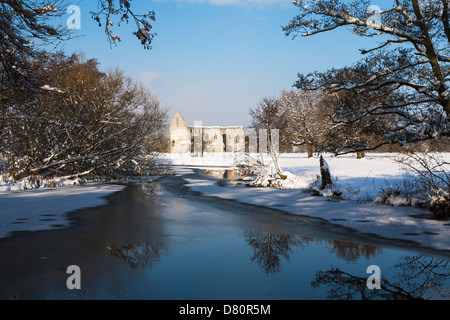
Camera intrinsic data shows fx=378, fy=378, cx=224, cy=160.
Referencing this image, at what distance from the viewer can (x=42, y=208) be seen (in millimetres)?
11953

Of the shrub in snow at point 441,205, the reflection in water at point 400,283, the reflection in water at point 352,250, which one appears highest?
the shrub in snow at point 441,205

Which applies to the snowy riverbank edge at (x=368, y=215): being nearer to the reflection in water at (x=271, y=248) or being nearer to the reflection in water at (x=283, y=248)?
the reflection in water at (x=283, y=248)

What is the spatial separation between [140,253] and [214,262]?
4.66ft

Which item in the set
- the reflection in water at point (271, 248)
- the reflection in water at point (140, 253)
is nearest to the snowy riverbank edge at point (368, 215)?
the reflection in water at point (271, 248)

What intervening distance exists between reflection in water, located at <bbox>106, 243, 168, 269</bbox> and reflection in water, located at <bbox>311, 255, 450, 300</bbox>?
2634mm

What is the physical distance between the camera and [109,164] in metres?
21.8

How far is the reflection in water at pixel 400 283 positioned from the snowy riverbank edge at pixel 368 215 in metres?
1.68

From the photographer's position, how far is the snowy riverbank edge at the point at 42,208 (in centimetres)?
914

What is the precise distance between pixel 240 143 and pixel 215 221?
68997 mm

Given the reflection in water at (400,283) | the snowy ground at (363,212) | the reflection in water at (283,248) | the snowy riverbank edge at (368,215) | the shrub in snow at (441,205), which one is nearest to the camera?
the reflection in water at (400,283)

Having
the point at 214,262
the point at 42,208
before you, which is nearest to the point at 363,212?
the point at 214,262

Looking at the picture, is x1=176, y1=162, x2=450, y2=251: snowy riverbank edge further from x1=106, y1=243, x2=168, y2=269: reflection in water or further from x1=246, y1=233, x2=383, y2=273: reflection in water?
x1=106, y1=243, x2=168, y2=269: reflection in water

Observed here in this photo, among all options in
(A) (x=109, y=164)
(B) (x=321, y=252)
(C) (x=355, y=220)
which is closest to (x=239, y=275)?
(B) (x=321, y=252)

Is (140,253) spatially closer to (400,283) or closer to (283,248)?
(283,248)
